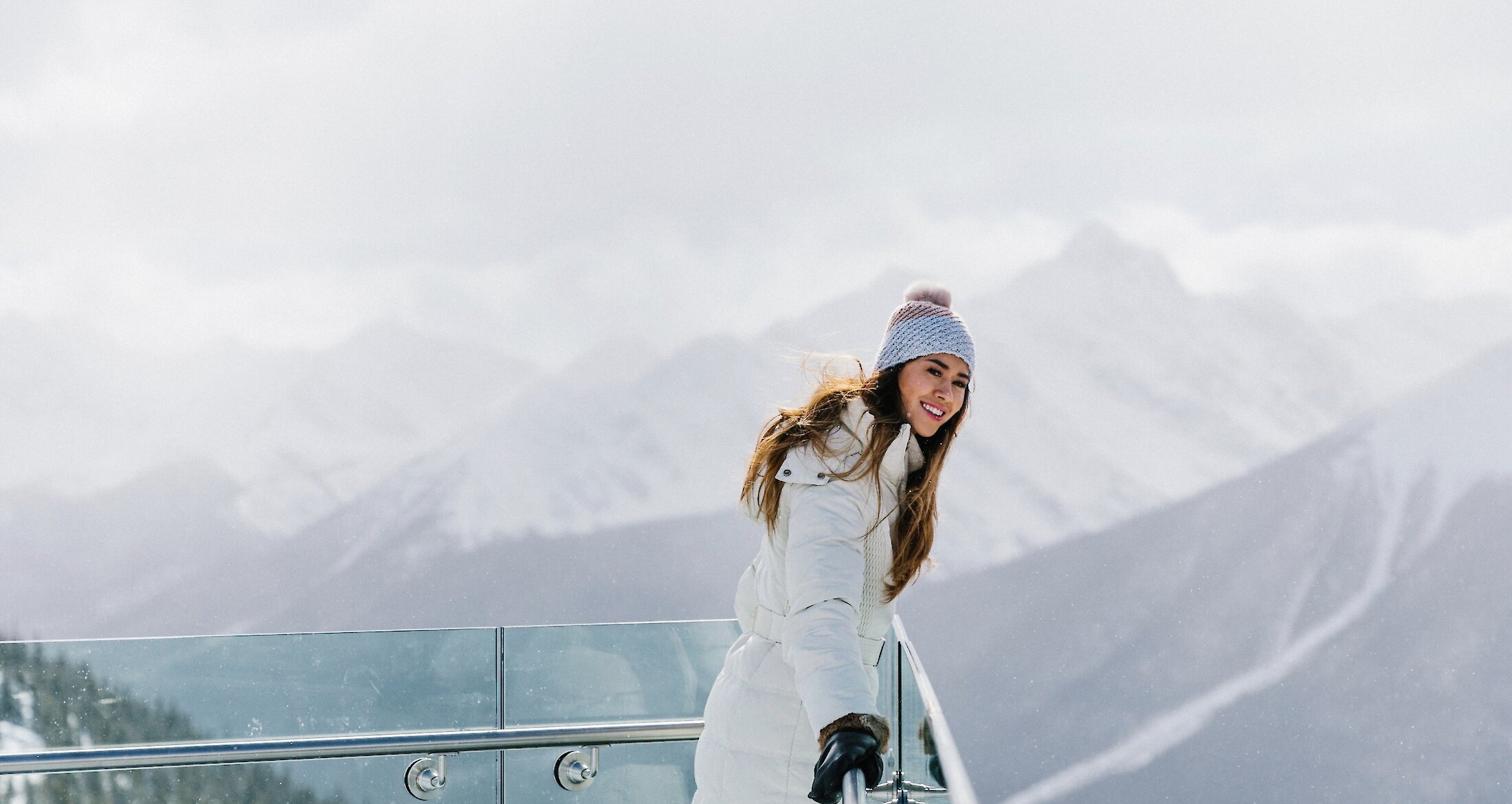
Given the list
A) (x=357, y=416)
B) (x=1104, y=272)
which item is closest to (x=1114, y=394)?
(x=1104, y=272)

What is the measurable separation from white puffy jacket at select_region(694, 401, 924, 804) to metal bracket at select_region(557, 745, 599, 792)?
1.07 m

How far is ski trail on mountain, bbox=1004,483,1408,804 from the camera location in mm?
21484

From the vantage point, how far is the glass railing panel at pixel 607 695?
2.37 meters

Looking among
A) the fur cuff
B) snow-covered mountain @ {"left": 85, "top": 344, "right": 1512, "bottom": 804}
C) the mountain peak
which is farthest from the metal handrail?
the mountain peak

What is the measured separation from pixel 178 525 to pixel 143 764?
70.6 feet

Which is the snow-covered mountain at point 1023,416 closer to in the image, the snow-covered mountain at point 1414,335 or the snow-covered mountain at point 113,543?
the snow-covered mountain at point 1414,335

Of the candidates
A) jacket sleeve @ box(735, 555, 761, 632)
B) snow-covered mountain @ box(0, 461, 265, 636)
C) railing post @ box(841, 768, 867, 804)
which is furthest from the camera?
snow-covered mountain @ box(0, 461, 265, 636)

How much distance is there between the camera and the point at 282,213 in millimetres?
21484

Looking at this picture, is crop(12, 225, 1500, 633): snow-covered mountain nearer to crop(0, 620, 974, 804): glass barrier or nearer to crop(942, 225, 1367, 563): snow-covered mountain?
crop(942, 225, 1367, 563): snow-covered mountain

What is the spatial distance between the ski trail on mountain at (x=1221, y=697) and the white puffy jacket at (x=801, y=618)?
21.9 metres

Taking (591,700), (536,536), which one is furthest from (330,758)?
(536,536)

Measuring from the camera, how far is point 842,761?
981mm

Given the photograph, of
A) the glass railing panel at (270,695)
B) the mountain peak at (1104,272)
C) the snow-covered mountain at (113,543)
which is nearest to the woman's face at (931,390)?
the glass railing panel at (270,695)

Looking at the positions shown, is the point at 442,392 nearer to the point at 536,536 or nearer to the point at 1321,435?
the point at 536,536
